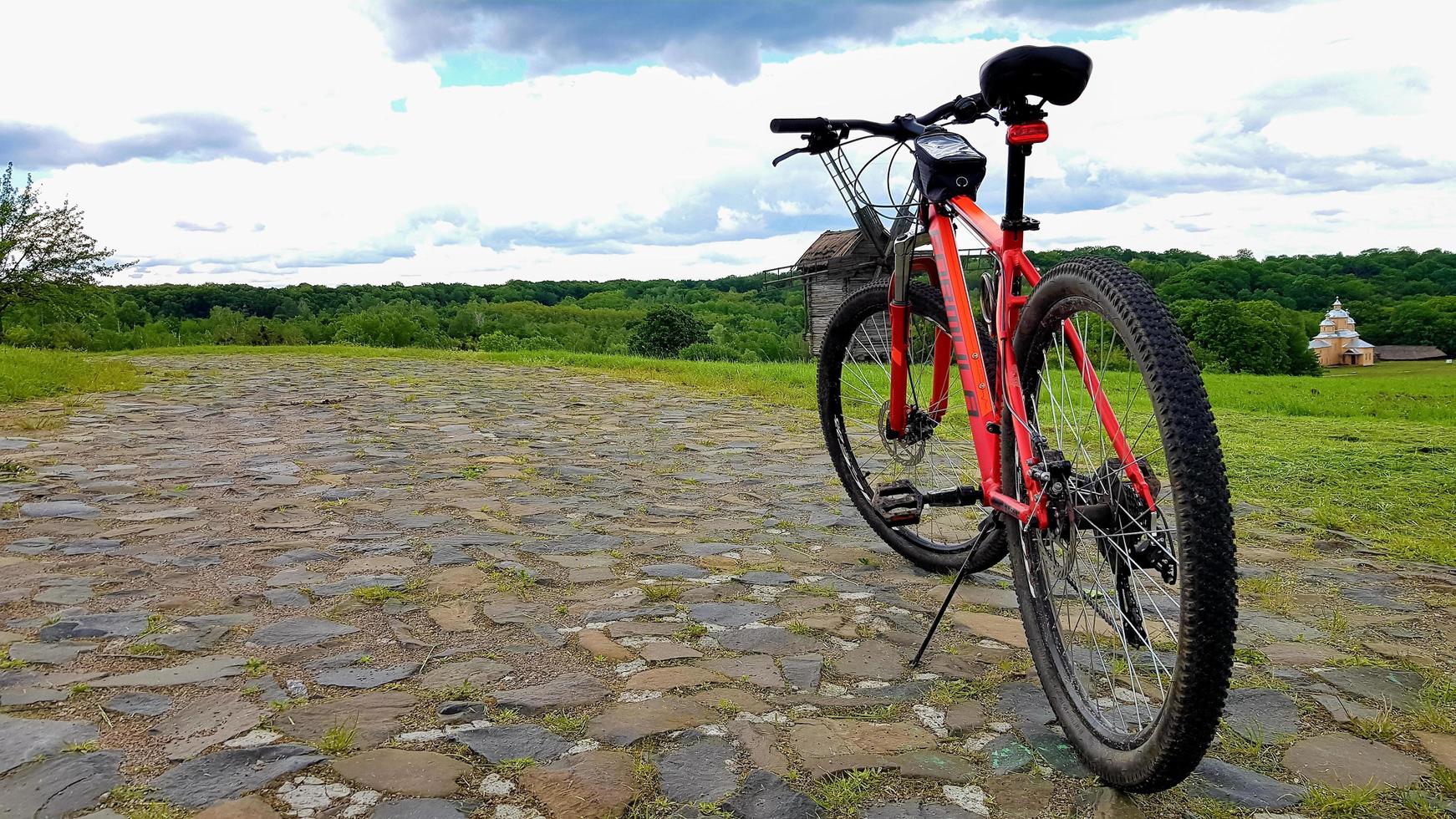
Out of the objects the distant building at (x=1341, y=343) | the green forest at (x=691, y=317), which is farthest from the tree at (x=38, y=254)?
the distant building at (x=1341, y=343)

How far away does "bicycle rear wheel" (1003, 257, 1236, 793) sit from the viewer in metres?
1.68

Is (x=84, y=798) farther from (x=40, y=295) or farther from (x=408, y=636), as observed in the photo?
(x=40, y=295)

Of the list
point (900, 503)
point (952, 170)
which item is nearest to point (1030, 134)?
point (952, 170)

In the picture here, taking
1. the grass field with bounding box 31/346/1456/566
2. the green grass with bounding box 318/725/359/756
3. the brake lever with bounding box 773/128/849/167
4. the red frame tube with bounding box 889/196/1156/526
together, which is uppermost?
the brake lever with bounding box 773/128/849/167

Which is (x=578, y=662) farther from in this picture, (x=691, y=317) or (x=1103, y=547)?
(x=691, y=317)

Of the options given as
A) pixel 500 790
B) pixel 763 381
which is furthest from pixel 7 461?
Answer: pixel 763 381

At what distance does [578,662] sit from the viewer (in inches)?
104

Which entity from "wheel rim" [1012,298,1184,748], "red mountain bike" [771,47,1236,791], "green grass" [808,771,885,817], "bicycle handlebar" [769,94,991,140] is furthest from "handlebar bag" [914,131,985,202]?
"green grass" [808,771,885,817]

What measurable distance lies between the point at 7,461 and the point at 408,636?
4335 mm

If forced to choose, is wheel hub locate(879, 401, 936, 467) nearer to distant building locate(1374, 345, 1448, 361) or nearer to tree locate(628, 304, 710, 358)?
tree locate(628, 304, 710, 358)

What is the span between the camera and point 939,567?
3531 mm

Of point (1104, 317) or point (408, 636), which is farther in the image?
point (408, 636)

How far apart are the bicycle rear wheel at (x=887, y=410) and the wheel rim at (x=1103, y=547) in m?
0.96

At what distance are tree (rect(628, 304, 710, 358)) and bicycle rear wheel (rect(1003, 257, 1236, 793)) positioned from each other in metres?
26.7
